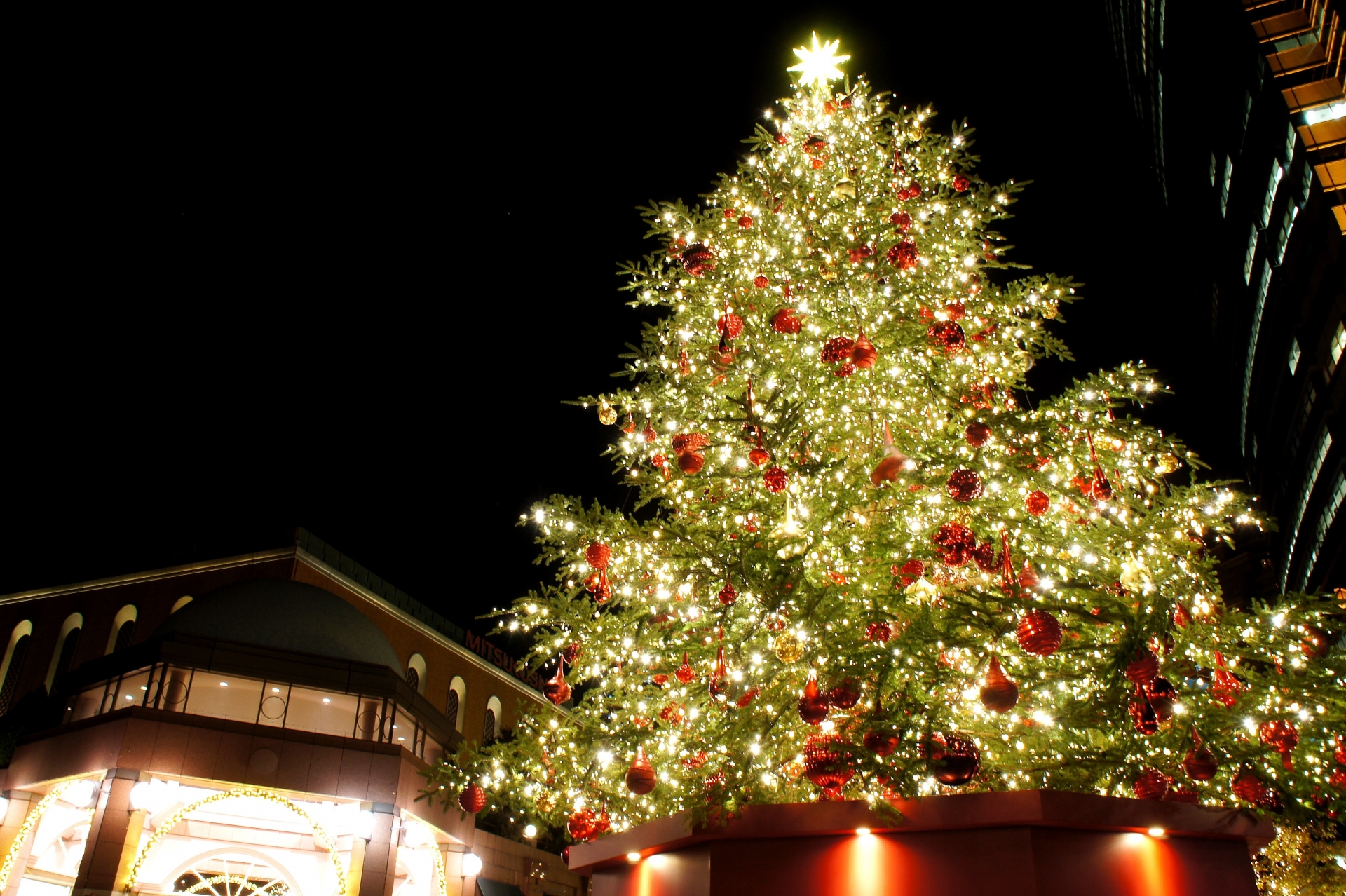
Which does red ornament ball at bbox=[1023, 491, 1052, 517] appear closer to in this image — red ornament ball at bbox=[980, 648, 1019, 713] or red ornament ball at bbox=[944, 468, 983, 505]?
red ornament ball at bbox=[944, 468, 983, 505]

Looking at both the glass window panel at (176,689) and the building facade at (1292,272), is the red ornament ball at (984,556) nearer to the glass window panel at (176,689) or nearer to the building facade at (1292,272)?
the glass window panel at (176,689)

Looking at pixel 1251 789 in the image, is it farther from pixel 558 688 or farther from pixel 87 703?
pixel 87 703

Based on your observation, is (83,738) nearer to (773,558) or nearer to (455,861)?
(455,861)

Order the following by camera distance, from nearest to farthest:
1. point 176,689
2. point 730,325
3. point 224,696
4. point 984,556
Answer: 1. point 984,556
2. point 730,325
3. point 176,689
4. point 224,696

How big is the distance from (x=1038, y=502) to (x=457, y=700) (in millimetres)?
30595

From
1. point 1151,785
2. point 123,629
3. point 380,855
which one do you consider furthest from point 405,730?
point 1151,785

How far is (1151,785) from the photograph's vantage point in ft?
18.8

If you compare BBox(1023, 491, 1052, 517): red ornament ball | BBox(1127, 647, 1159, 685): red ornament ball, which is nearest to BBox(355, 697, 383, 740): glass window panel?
BBox(1023, 491, 1052, 517): red ornament ball

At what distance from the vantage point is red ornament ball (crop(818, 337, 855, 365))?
7.39 meters

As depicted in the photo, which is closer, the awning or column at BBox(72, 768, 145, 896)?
column at BBox(72, 768, 145, 896)

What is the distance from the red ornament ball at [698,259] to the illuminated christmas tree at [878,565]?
0.07 feet

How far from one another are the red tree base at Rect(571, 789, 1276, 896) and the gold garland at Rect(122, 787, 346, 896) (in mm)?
12885

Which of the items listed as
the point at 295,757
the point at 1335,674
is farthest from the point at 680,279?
the point at 295,757

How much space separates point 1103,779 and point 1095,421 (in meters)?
2.96
